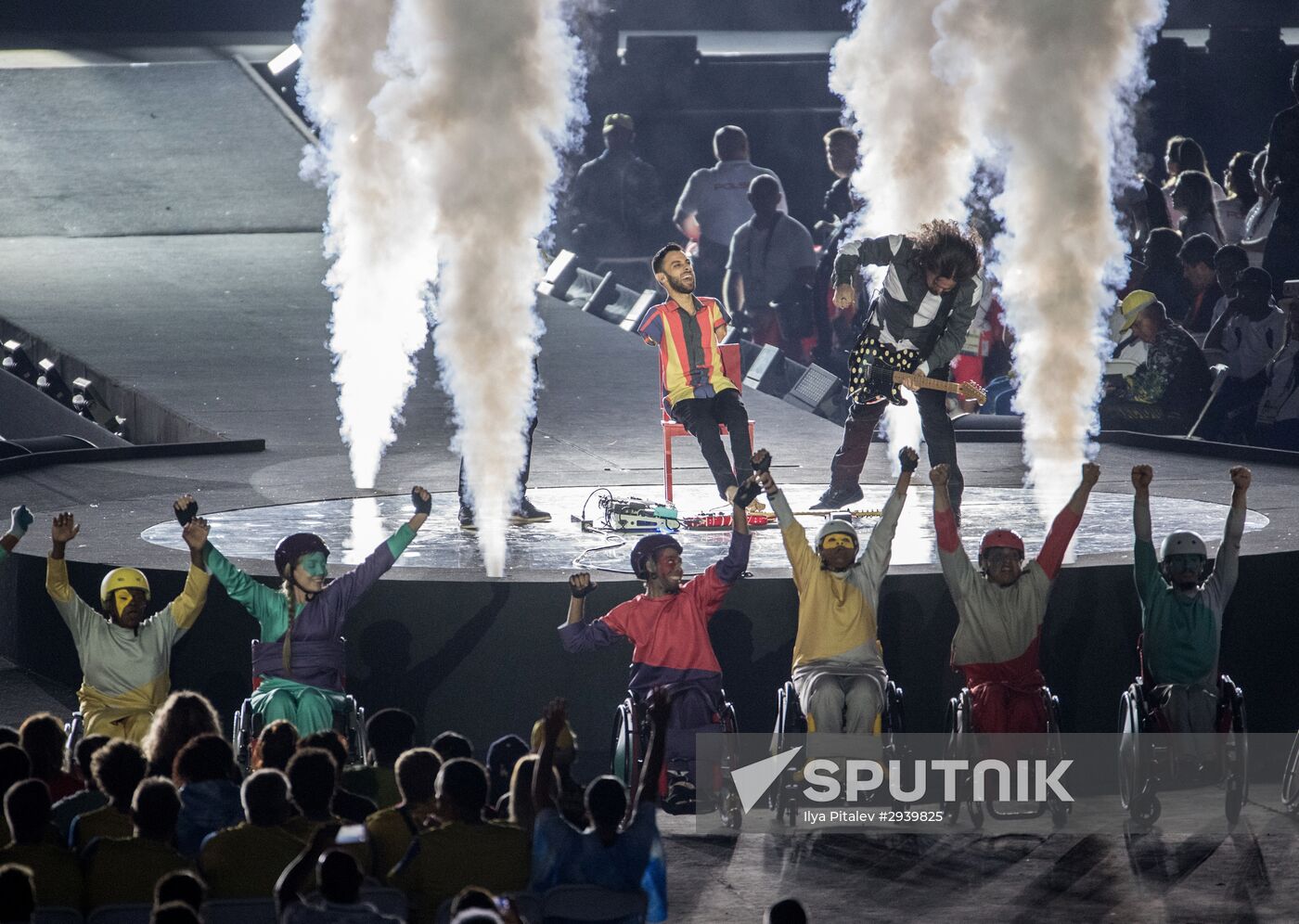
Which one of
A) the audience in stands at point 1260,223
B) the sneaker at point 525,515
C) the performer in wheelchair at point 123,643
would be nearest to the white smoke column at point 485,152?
the sneaker at point 525,515

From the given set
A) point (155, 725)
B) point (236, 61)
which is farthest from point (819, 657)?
point (236, 61)

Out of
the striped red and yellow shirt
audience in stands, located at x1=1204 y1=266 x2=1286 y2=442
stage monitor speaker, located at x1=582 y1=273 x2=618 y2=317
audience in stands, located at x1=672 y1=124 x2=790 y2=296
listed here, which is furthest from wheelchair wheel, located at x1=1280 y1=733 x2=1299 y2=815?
stage monitor speaker, located at x1=582 y1=273 x2=618 y2=317

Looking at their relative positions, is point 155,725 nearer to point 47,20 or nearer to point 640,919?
point 640,919

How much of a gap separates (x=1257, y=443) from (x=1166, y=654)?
6.38 meters

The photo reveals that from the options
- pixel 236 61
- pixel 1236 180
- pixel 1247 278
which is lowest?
pixel 1247 278

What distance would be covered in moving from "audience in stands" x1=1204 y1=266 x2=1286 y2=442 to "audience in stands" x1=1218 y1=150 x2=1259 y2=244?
3000 mm

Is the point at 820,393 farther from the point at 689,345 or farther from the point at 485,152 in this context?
the point at 485,152

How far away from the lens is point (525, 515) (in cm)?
1218

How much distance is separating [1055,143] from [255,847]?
711 centimetres

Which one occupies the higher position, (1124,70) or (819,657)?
→ (1124,70)

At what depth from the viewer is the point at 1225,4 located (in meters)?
27.1

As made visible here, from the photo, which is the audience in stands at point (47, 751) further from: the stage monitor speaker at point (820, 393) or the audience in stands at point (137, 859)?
the stage monitor speaker at point (820, 393)

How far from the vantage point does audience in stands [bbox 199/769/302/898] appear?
6.14 metres

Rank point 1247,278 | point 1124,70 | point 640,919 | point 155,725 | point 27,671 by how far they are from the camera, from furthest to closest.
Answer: point 1247,278 < point 1124,70 < point 27,671 < point 155,725 < point 640,919
